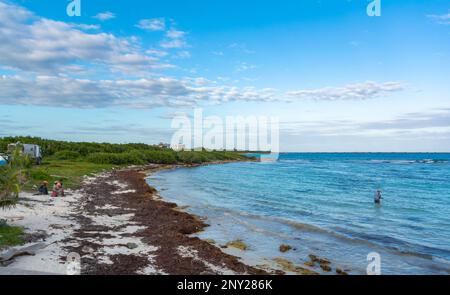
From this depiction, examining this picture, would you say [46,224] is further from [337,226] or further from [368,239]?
[337,226]

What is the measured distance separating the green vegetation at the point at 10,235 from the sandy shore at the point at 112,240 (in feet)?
1.40

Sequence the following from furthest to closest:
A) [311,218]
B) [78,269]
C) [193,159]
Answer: [193,159] → [311,218] → [78,269]

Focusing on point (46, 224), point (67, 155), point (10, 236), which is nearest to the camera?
point (10, 236)

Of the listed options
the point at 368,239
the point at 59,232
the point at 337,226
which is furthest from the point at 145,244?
the point at 337,226

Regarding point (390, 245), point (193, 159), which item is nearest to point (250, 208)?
point (390, 245)

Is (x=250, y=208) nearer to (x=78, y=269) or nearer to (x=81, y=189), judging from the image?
(x=81, y=189)

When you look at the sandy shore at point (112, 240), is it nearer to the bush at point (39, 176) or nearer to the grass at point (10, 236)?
the grass at point (10, 236)

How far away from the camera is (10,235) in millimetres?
15195

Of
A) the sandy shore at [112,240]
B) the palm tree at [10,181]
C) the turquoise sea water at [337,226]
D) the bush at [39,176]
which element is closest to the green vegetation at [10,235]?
the sandy shore at [112,240]

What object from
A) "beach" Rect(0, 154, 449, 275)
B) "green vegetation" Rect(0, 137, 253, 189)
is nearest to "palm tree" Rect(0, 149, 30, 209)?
"beach" Rect(0, 154, 449, 275)

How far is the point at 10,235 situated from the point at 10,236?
0.17m
